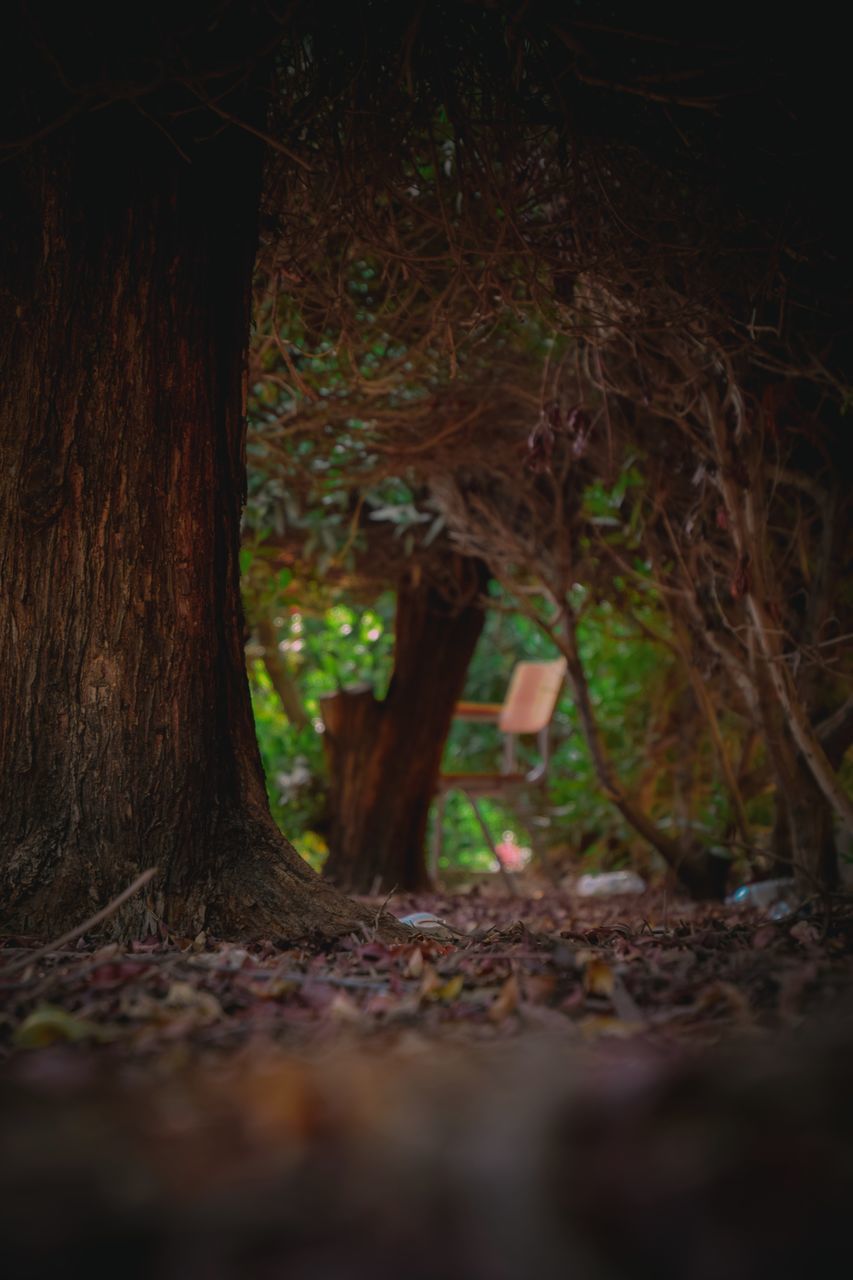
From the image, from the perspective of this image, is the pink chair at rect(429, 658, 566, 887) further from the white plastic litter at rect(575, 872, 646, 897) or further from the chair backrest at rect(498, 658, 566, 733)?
the white plastic litter at rect(575, 872, 646, 897)

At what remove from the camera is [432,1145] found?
621 mm

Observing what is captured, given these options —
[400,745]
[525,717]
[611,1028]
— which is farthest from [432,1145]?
[525,717]

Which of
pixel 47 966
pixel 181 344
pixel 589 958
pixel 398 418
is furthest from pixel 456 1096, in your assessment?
pixel 398 418

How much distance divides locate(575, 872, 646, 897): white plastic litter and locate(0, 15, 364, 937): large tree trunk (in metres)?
3.68

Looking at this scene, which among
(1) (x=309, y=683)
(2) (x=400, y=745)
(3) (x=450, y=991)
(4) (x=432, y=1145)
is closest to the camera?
(4) (x=432, y=1145)

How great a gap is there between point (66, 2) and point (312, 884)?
1635mm

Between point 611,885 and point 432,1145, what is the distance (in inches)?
196

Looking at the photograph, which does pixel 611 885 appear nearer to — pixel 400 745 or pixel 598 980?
pixel 400 745

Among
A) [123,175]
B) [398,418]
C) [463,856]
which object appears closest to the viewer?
[123,175]

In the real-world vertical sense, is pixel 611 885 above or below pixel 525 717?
below

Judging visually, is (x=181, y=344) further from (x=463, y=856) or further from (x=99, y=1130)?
(x=463, y=856)

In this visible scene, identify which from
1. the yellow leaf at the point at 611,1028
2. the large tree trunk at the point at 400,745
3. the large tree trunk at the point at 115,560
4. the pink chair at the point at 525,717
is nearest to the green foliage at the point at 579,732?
the pink chair at the point at 525,717

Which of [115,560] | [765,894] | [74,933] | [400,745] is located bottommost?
[765,894]

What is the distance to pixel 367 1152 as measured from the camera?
625 millimetres
